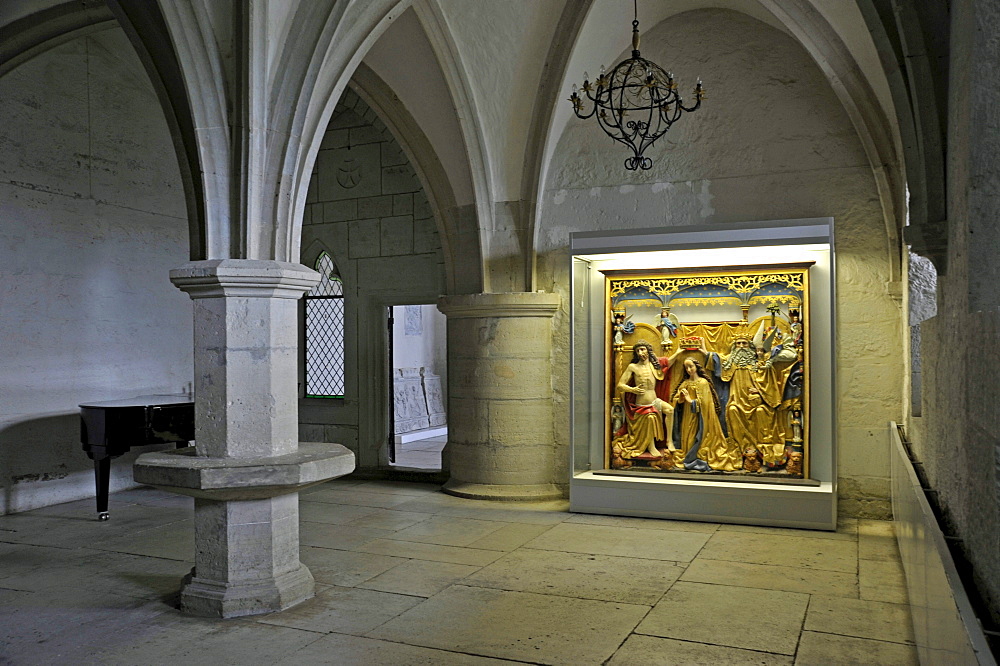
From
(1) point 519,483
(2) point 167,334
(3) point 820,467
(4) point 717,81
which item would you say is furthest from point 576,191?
(2) point 167,334

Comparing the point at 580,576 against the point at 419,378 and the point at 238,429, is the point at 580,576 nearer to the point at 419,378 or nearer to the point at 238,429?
the point at 238,429

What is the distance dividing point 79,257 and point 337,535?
3.74 m

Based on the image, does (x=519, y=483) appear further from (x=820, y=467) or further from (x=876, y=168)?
(x=876, y=168)

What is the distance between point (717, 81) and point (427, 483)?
4.66 metres

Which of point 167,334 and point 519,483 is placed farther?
point 167,334

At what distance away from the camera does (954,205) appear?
8.09ft

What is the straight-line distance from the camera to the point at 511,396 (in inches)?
291

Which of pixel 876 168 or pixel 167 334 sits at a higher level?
pixel 876 168

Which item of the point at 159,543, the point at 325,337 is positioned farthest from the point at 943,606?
the point at 325,337

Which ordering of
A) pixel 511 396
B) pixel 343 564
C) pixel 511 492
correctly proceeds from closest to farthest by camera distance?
pixel 343 564, pixel 511 492, pixel 511 396

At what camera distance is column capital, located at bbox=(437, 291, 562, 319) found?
7.35 metres

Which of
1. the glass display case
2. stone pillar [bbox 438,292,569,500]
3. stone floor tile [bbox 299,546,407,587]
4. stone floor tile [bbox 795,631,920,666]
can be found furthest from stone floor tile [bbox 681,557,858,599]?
stone pillar [bbox 438,292,569,500]

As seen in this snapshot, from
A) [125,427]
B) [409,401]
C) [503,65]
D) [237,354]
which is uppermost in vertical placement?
[503,65]

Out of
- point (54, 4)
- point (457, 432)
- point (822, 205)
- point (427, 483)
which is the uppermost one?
point (54, 4)
